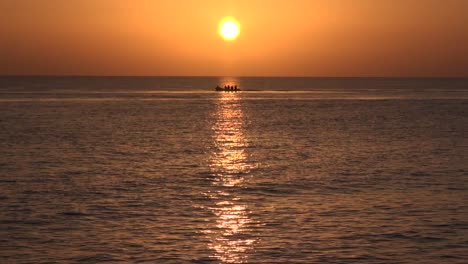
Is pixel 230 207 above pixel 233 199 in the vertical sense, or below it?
below

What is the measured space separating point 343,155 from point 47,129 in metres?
35.7

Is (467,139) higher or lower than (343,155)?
higher

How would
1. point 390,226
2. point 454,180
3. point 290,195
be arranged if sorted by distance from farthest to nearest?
point 454,180 → point 290,195 → point 390,226

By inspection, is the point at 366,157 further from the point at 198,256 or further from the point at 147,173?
the point at 198,256

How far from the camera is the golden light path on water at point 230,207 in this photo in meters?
24.5

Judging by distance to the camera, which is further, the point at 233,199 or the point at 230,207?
the point at 233,199

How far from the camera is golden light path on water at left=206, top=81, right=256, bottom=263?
24531mm

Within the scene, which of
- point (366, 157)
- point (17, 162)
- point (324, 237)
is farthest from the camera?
point (366, 157)

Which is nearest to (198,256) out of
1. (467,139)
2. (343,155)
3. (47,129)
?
(343,155)

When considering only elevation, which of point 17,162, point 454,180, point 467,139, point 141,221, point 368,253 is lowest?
point 368,253

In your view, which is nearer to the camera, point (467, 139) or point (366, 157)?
point (366, 157)

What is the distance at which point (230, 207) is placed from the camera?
31719 millimetres

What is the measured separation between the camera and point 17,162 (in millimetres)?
47438

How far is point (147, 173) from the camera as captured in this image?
139 feet
